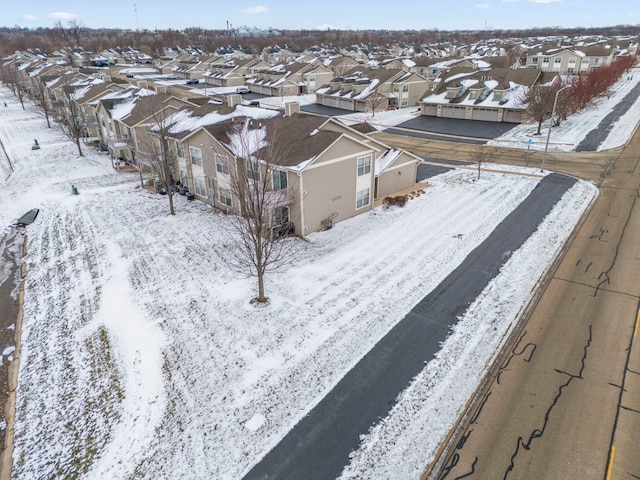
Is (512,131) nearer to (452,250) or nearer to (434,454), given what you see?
(452,250)

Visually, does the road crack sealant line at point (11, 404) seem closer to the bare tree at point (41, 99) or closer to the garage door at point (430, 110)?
the bare tree at point (41, 99)

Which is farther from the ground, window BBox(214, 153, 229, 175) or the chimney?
the chimney

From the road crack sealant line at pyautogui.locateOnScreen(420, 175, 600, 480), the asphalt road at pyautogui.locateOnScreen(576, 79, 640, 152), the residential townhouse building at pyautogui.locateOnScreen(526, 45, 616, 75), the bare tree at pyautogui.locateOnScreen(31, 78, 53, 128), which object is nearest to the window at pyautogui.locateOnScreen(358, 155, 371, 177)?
the road crack sealant line at pyautogui.locateOnScreen(420, 175, 600, 480)

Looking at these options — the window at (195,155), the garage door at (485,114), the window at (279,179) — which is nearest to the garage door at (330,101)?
the garage door at (485,114)

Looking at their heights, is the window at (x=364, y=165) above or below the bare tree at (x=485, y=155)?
above

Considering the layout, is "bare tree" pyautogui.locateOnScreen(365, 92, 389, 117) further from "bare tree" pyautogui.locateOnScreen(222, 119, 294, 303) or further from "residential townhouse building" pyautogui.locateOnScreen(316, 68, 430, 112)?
"bare tree" pyautogui.locateOnScreen(222, 119, 294, 303)

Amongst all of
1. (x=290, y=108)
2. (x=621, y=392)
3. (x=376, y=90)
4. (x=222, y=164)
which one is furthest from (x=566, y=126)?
(x=621, y=392)

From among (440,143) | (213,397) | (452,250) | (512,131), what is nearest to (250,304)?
(213,397)
